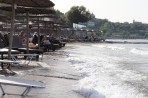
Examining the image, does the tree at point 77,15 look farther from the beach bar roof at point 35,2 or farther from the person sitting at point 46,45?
the beach bar roof at point 35,2

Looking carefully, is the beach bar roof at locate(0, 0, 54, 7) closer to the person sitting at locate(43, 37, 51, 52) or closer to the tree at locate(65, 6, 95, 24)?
the person sitting at locate(43, 37, 51, 52)

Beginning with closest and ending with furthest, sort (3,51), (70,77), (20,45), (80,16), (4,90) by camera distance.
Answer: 1. (4,90)
2. (70,77)
3. (3,51)
4. (20,45)
5. (80,16)

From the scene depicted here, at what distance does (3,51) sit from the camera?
15.6 metres

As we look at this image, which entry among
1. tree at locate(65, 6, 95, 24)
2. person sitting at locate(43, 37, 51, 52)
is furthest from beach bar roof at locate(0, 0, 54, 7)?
tree at locate(65, 6, 95, 24)

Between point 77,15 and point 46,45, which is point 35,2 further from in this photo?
point 77,15

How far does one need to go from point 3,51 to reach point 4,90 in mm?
5932

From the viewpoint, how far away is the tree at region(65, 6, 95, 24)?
361 ft

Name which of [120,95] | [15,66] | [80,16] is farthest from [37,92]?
[80,16]

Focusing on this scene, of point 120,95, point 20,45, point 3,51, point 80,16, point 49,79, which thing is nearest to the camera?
point 120,95

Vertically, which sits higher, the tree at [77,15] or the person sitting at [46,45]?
the tree at [77,15]

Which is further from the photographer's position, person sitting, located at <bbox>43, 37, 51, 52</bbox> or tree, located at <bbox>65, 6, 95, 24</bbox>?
tree, located at <bbox>65, 6, 95, 24</bbox>

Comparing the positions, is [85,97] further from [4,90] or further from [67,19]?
[67,19]

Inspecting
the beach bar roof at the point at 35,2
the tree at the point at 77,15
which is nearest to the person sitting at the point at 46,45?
the beach bar roof at the point at 35,2

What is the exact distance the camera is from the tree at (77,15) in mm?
110000
